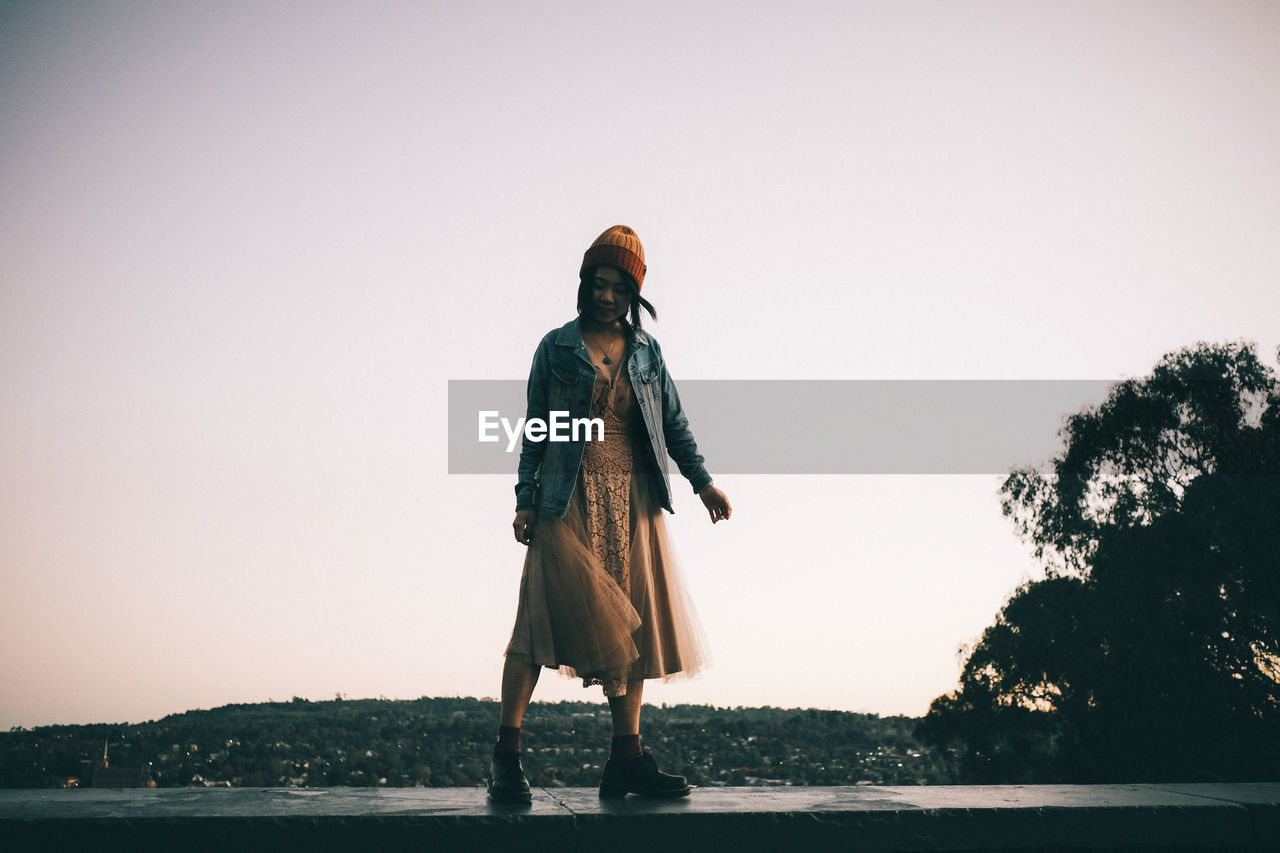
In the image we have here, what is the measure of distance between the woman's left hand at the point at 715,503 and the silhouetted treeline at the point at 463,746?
7645 millimetres

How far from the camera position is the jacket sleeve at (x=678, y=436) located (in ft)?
13.4

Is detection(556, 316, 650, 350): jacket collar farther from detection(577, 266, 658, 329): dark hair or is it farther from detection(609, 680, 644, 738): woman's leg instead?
detection(609, 680, 644, 738): woman's leg

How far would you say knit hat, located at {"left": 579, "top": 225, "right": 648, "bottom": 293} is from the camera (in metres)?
3.88

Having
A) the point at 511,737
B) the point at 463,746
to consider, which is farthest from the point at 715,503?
the point at 463,746

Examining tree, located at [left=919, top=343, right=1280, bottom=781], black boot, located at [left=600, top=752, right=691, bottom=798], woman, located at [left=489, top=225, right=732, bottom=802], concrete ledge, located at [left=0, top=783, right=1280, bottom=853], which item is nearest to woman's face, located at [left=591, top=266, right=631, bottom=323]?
woman, located at [left=489, top=225, right=732, bottom=802]

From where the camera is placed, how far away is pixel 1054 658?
2328cm

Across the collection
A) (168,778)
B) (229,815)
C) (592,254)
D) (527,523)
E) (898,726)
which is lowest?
(898,726)

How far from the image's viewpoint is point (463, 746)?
20.9m

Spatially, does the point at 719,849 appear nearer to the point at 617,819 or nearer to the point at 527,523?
the point at 617,819

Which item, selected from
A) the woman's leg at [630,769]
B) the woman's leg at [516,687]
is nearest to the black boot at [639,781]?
the woman's leg at [630,769]

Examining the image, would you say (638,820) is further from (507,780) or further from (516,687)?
(516,687)

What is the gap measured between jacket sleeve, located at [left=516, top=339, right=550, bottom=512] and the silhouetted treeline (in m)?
7.30

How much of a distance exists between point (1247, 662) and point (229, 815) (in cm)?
2493

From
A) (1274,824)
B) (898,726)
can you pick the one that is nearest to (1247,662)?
(898,726)
